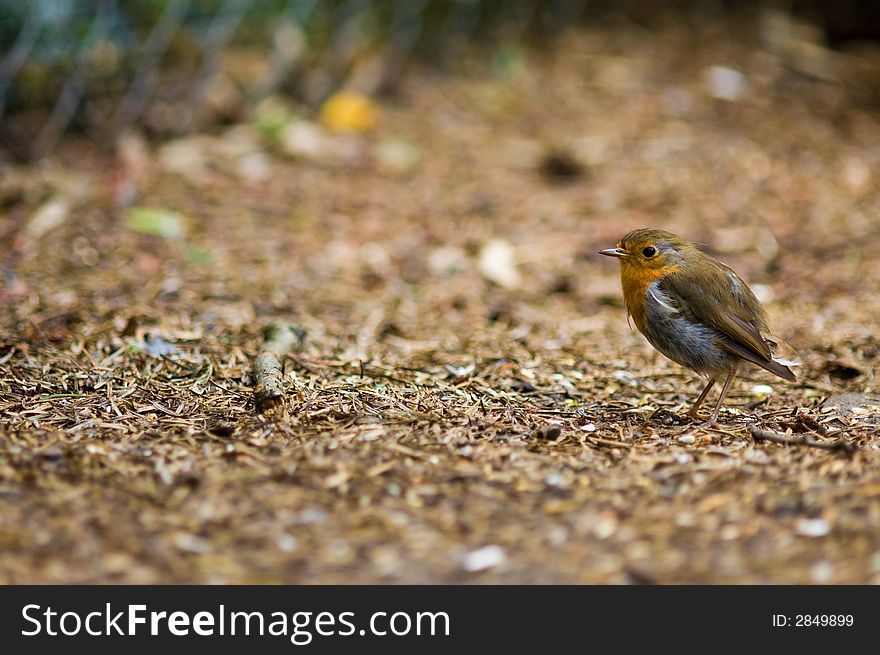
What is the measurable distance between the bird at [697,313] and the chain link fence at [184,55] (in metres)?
3.56

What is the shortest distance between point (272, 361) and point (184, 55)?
3841mm

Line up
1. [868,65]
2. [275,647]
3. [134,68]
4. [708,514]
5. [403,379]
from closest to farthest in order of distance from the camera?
[275,647] < [708,514] < [403,379] < [134,68] < [868,65]

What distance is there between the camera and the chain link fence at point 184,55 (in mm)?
5859

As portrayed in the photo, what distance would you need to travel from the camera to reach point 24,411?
121 inches

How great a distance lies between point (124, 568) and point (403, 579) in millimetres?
630

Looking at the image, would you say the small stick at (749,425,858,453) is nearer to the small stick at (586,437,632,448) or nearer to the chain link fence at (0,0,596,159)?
the small stick at (586,437,632,448)

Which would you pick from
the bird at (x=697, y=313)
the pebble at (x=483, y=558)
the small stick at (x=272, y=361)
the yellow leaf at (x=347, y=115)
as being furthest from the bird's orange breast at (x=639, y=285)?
the yellow leaf at (x=347, y=115)

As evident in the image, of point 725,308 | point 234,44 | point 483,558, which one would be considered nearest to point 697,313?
point 725,308

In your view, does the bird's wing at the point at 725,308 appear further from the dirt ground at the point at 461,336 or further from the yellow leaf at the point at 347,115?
the yellow leaf at the point at 347,115

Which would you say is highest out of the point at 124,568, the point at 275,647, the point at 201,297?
the point at 201,297

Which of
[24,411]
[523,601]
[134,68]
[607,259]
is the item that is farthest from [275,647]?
[134,68]

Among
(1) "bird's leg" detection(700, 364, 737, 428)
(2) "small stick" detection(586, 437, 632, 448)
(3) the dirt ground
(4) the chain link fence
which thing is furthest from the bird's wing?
(4) the chain link fence

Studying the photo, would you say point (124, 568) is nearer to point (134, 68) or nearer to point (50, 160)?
point (50, 160)

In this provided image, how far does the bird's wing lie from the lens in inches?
133
